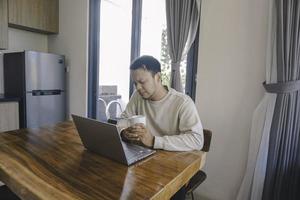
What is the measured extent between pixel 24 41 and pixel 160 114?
2.82m

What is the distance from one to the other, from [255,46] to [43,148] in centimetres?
172

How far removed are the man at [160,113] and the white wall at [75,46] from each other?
1778 mm

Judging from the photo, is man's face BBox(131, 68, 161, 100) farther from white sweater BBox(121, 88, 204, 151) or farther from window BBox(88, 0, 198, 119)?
window BBox(88, 0, 198, 119)

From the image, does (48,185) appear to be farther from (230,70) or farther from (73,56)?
(73,56)

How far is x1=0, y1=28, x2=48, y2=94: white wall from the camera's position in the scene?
315 cm

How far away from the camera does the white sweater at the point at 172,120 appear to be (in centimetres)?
116

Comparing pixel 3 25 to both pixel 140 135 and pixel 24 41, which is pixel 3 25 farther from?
pixel 140 135

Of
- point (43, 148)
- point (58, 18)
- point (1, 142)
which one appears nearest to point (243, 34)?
point (43, 148)

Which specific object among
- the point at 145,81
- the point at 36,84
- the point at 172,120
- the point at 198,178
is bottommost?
the point at 198,178

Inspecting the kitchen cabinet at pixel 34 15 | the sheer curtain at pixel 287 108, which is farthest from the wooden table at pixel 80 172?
the kitchen cabinet at pixel 34 15

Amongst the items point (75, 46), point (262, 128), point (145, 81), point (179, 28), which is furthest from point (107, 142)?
point (75, 46)

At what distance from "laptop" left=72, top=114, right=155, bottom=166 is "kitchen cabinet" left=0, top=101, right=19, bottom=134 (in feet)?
6.92

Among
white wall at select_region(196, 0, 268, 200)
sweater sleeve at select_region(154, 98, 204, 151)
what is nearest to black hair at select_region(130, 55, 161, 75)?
sweater sleeve at select_region(154, 98, 204, 151)

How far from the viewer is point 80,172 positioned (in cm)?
87
